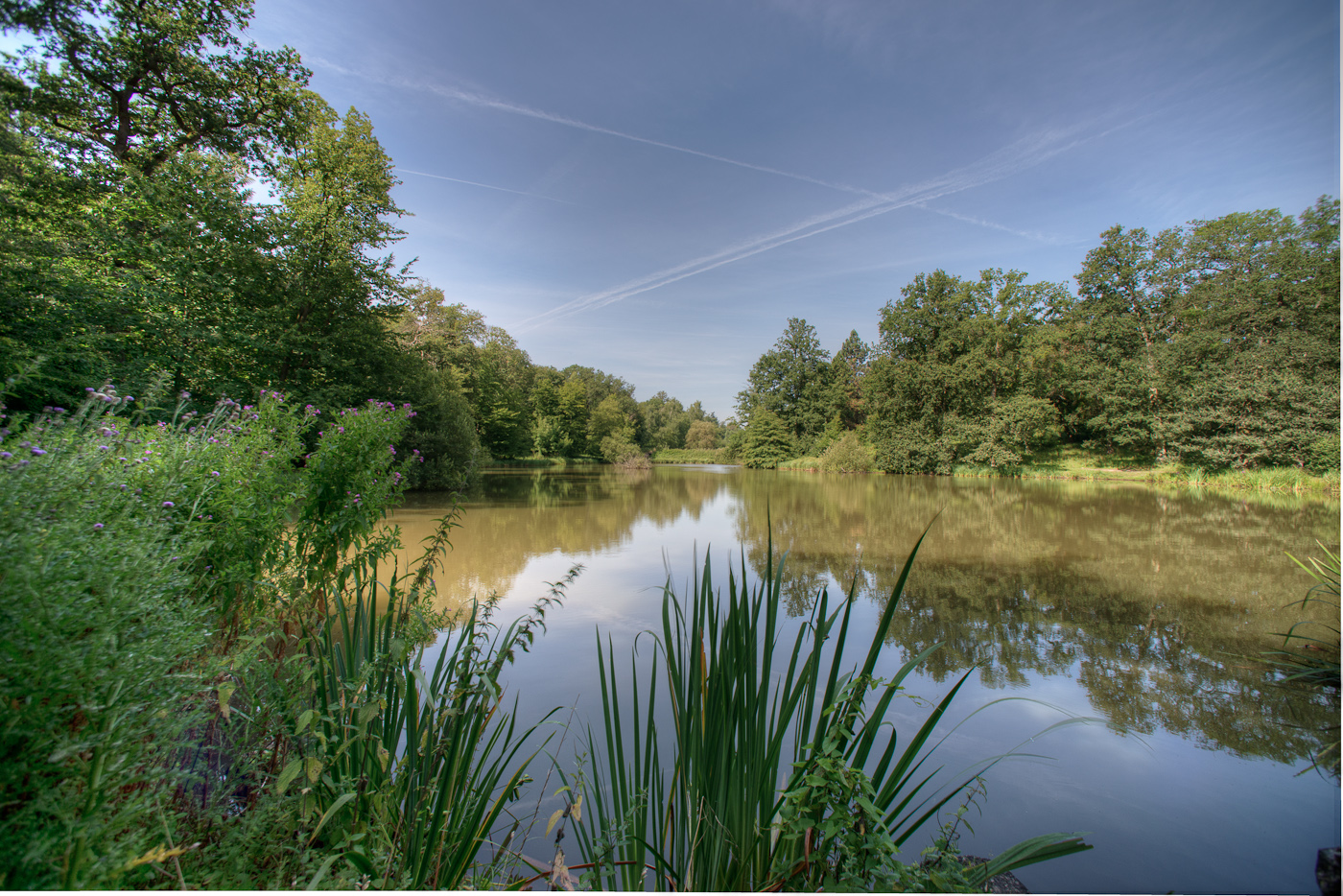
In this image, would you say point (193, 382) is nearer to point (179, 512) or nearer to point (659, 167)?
point (179, 512)

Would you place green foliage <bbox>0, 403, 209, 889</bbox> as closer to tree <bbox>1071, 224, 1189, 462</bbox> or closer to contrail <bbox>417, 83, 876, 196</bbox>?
contrail <bbox>417, 83, 876, 196</bbox>

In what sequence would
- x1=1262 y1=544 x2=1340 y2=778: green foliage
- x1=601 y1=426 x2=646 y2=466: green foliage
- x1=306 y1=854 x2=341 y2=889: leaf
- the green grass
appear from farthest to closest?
1. the green grass
2. x1=601 y1=426 x2=646 y2=466: green foliage
3. x1=1262 y1=544 x2=1340 y2=778: green foliage
4. x1=306 y1=854 x2=341 y2=889: leaf

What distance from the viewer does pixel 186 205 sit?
7238 mm

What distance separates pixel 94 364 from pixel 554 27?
5072 millimetres

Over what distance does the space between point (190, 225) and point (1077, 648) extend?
38.7ft

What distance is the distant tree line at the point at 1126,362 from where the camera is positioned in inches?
270

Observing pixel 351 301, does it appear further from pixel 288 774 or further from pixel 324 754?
pixel 288 774

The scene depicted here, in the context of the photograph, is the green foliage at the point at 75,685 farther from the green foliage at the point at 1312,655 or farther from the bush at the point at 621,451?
the bush at the point at 621,451

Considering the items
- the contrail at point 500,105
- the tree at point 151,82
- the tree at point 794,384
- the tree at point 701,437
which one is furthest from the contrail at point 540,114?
the tree at point 701,437

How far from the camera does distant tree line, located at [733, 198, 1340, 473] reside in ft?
22.5

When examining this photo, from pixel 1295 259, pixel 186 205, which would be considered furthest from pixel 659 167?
pixel 1295 259

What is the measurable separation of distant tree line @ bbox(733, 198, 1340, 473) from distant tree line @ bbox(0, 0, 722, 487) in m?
9.69

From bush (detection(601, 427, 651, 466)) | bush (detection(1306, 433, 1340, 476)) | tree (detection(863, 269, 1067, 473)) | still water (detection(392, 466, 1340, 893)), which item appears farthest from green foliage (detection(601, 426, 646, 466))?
bush (detection(1306, 433, 1340, 476))

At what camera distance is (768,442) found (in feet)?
107
